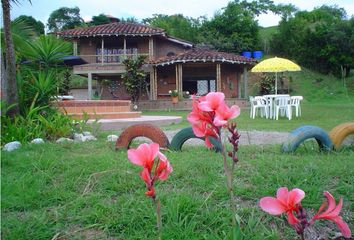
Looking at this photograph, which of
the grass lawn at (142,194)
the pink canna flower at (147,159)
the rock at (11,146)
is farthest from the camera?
the rock at (11,146)

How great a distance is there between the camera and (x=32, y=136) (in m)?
5.12

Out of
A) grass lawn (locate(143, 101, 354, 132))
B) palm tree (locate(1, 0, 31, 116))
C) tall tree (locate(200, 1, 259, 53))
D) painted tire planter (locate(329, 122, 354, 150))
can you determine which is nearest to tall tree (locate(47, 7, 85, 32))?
tall tree (locate(200, 1, 259, 53))

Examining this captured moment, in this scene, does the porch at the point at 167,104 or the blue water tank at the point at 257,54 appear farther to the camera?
the blue water tank at the point at 257,54

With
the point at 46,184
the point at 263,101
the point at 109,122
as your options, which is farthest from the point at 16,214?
the point at 263,101

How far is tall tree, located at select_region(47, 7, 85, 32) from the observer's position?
40281 mm

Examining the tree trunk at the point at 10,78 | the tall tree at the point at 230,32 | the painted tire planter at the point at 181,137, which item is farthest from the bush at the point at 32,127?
the tall tree at the point at 230,32

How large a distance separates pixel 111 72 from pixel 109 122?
13.0 metres

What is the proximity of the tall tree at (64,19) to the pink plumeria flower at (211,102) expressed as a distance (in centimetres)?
4081

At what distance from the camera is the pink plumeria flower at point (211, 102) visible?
0.98 metres

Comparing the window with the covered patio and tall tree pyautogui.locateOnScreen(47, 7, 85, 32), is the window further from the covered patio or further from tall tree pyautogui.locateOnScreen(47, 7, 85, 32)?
tall tree pyautogui.locateOnScreen(47, 7, 85, 32)

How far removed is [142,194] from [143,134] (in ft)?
5.09

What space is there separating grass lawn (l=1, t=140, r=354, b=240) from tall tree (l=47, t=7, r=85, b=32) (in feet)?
128

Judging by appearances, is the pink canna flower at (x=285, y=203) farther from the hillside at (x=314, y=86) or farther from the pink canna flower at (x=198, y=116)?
the hillside at (x=314, y=86)

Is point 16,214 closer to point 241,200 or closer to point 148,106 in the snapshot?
point 241,200
